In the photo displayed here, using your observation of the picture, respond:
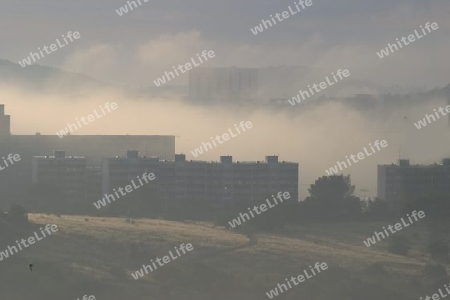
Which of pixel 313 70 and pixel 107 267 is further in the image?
pixel 313 70

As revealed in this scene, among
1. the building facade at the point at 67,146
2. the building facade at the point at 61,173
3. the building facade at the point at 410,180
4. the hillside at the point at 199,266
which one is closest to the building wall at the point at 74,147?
the building facade at the point at 67,146

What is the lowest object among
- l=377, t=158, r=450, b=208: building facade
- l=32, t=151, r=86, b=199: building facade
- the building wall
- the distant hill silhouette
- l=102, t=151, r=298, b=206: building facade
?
l=377, t=158, r=450, b=208: building facade

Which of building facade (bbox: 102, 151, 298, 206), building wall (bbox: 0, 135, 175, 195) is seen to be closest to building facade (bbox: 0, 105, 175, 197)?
building wall (bbox: 0, 135, 175, 195)

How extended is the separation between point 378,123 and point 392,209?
143ft

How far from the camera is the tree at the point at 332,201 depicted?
44.0m

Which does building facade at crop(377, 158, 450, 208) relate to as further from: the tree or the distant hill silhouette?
the distant hill silhouette

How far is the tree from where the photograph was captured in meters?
44.0

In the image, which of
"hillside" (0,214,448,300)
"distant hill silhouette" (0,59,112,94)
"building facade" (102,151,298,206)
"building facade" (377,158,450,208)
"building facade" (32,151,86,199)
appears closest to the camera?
"hillside" (0,214,448,300)

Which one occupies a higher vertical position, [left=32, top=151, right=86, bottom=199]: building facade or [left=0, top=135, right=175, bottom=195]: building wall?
[left=0, top=135, right=175, bottom=195]: building wall

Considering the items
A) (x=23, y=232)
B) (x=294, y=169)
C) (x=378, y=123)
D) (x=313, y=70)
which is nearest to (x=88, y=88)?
(x=313, y=70)

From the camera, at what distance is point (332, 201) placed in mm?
45719

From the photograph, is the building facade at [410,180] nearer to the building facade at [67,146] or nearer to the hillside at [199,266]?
the building facade at [67,146]

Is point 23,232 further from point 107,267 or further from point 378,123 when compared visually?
point 378,123

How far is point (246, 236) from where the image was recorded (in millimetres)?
38125
